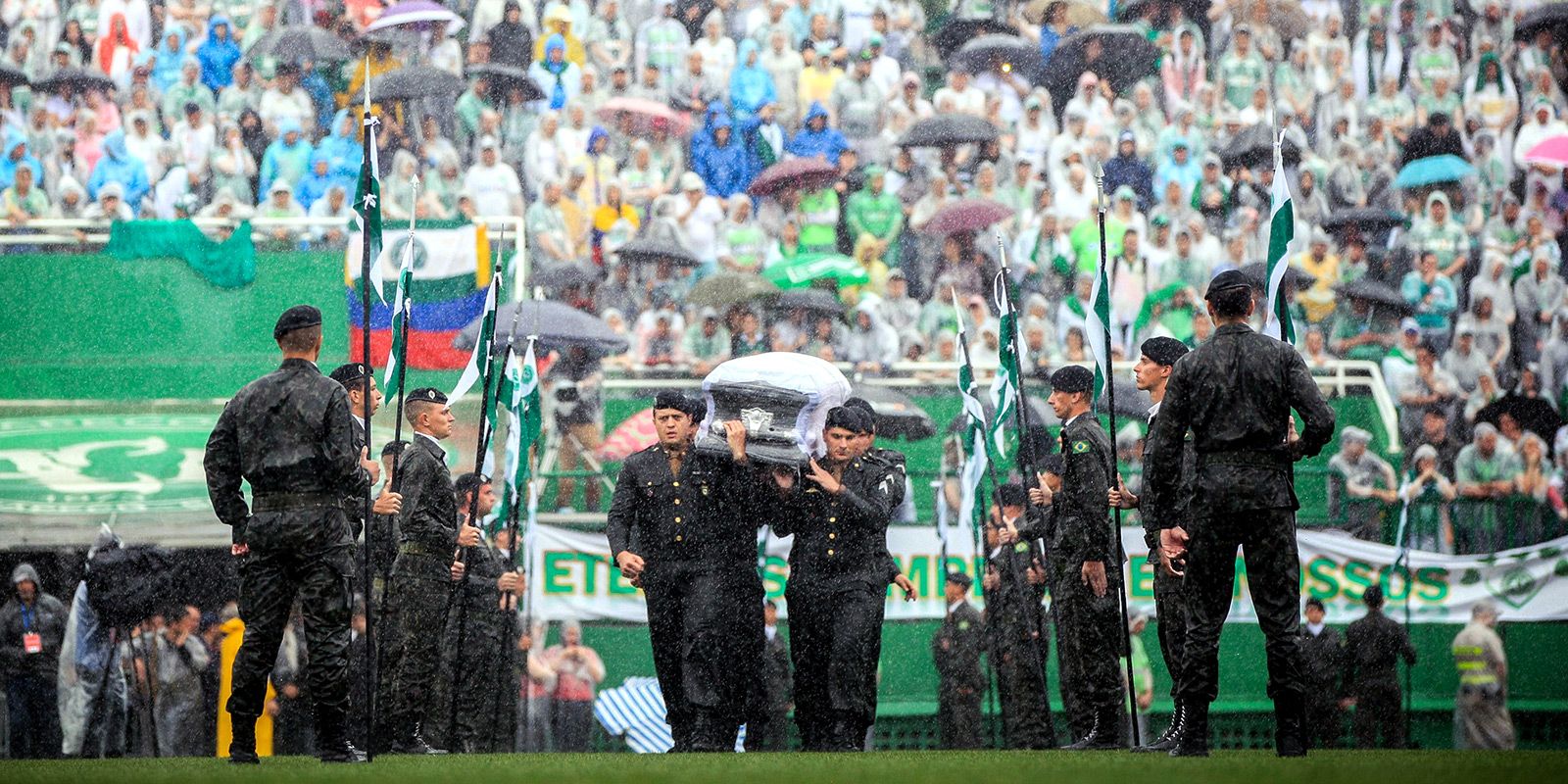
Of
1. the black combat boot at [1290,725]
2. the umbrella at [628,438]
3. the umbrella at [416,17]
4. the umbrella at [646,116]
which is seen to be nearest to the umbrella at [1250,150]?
the umbrella at [646,116]

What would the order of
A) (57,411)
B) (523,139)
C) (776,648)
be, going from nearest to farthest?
(776,648), (57,411), (523,139)

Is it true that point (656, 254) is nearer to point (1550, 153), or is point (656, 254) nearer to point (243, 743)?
point (1550, 153)

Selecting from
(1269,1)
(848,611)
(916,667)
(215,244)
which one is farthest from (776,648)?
(1269,1)

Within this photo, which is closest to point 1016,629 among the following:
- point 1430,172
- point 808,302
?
point 808,302

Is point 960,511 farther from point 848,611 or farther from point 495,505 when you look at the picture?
point 848,611

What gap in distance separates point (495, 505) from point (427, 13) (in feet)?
20.6

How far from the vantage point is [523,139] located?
17859 mm

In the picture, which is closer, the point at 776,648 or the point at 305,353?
the point at 305,353

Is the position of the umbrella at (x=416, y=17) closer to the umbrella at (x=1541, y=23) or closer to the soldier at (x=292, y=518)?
the umbrella at (x=1541, y=23)

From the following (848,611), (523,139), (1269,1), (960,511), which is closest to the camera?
(848,611)

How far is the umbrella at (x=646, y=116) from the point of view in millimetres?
17906

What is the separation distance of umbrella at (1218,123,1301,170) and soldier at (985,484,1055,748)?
6005mm

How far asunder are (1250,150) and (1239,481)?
10.9m

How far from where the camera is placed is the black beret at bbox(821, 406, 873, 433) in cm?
892
